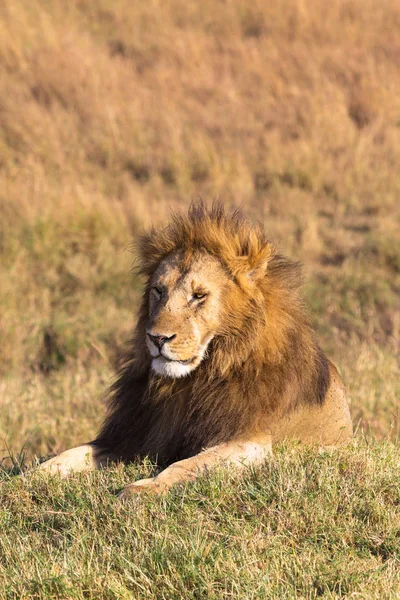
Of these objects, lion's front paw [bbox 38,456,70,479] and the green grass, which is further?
lion's front paw [bbox 38,456,70,479]

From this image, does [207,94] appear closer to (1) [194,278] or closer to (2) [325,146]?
(2) [325,146]

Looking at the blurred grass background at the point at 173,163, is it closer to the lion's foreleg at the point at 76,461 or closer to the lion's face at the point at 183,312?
the lion's foreleg at the point at 76,461

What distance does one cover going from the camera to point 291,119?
1404cm

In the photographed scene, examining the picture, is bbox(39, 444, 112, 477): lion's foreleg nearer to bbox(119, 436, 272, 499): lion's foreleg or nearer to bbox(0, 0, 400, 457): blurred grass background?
bbox(119, 436, 272, 499): lion's foreleg

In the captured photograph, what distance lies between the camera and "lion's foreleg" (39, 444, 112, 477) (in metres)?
4.23

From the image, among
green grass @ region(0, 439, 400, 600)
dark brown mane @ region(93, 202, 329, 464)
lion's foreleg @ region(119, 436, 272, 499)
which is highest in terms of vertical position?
dark brown mane @ region(93, 202, 329, 464)

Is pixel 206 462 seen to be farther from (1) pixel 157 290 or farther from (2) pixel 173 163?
(2) pixel 173 163

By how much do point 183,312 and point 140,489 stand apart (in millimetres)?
711

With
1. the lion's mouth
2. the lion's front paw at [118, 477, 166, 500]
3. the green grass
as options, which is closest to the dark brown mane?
the lion's mouth

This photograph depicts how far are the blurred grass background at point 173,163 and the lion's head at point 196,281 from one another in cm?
249

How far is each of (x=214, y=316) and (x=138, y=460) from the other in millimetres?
721

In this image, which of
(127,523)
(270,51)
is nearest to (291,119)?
(270,51)

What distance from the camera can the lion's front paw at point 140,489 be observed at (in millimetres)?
3767

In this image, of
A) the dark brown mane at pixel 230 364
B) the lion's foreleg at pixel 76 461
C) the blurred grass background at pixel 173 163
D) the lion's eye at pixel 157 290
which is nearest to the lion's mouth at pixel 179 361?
the dark brown mane at pixel 230 364
